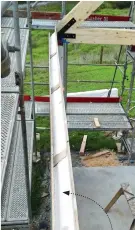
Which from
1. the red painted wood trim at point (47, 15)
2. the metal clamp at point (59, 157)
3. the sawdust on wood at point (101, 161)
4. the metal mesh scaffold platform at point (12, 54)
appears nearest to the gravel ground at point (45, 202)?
the sawdust on wood at point (101, 161)

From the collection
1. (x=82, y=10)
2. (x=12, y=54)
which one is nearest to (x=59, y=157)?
(x=12, y=54)

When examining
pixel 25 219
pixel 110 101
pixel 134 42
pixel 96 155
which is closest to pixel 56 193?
pixel 25 219

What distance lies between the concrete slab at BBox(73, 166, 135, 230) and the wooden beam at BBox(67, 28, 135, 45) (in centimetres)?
238

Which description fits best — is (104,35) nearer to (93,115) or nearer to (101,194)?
(93,115)

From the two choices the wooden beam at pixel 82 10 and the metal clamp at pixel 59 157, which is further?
the wooden beam at pixel 82 10

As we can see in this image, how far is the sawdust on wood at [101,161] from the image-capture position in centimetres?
609

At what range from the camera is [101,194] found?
5066mm

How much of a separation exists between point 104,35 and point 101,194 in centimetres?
252

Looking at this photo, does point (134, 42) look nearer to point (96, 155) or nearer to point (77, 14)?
point (77, 14)

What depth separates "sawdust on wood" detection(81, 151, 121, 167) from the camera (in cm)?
609

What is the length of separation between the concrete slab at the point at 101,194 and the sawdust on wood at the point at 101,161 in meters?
0.42

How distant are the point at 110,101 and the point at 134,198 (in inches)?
112

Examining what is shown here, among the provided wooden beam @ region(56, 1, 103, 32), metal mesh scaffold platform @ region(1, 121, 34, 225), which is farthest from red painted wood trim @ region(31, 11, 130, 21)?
metal mesh scaffold platform @ region(1, 121, 34, 225)

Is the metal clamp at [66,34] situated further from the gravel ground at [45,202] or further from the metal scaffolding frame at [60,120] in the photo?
the gravel ground at [45,202]
